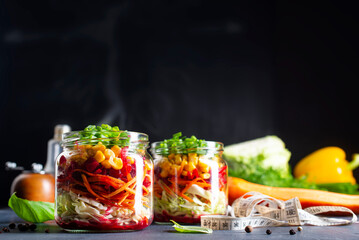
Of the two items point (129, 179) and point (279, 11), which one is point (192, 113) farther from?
point (129, 179)

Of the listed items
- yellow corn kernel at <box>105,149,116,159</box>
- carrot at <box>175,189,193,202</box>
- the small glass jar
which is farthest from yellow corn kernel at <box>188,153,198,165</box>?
yellow corn kernel at <box>105,149,116,159</box>

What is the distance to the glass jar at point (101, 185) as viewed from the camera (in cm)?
99

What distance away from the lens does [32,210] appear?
3.98 ft

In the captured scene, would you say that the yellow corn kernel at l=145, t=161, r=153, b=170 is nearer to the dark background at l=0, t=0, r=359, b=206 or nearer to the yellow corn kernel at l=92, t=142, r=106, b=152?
the yellow corn kernel at l=92, t=142, r=106, b=152

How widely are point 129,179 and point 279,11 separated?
80.2 inches

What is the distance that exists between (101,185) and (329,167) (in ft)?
5.91

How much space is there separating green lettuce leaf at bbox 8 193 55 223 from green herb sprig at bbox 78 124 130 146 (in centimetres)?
31

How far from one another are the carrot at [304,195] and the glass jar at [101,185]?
68 cm

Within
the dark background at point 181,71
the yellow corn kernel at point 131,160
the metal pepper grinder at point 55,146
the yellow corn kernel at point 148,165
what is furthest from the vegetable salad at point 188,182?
the dark background at point 181,71

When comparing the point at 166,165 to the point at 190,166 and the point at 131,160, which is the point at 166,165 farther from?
the point at 131,160

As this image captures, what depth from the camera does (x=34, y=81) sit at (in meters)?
2.48

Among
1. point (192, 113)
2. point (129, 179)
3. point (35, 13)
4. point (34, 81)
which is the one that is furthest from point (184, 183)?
point (35, 13)

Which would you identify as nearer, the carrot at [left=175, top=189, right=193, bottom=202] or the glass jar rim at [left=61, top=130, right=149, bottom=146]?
the glass jar rim at [left=61, top=130, right=149, bottom=146]

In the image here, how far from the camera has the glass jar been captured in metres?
0.99
